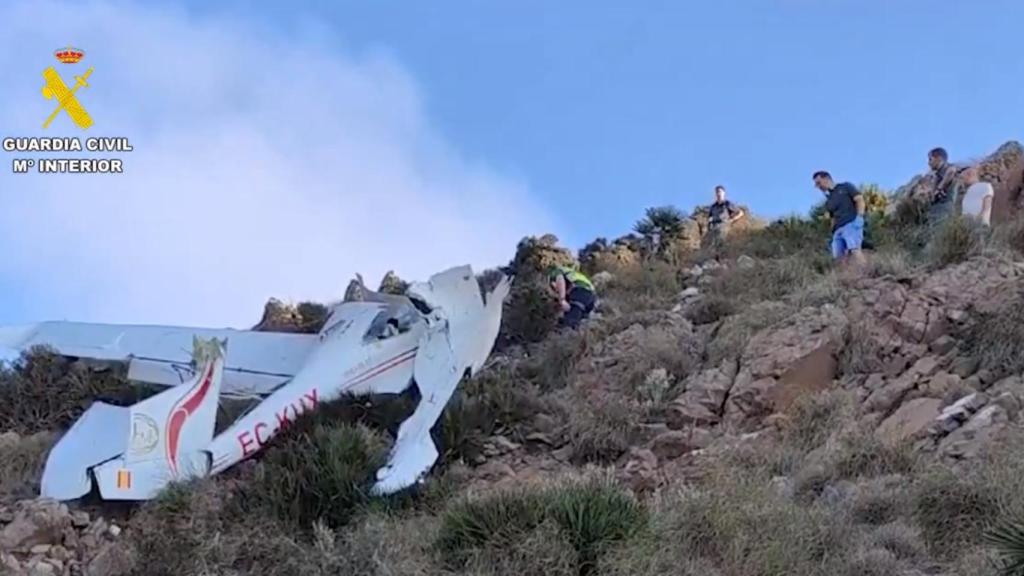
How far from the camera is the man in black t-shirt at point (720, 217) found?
2088cm

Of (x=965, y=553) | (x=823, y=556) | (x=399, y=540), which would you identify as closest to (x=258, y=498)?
(x=399, y=540)

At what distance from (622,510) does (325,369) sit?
5.01m

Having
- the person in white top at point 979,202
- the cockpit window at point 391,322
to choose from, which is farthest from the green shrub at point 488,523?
the person in white top at point 979,202

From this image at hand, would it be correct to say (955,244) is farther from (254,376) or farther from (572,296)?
(254,376)

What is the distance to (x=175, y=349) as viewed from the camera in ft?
46.2

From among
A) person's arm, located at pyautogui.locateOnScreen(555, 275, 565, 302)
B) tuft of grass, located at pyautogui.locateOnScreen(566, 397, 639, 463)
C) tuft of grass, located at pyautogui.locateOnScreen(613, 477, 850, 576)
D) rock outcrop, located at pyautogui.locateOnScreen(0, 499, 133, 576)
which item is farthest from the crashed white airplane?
tuft of grass, located at pyautogui.locateOnScreen(613, 477, 850, 576)

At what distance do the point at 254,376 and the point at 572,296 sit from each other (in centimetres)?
495

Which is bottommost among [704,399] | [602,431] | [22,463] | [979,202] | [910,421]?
[910,421]

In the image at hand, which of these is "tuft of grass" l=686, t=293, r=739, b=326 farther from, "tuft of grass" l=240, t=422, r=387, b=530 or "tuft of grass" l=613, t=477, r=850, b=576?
"tuft of grass" l=613, t=477, r=850, b=576

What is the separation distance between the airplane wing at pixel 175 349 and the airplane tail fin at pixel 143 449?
1196 millimetres

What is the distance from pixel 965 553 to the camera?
7.80 meters

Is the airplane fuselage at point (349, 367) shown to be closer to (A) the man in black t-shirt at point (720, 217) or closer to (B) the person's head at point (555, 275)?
(B) the person's head at point (555, 275)

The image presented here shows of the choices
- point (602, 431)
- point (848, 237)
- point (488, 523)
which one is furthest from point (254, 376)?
point (848, 237)

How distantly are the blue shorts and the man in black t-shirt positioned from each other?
4745mm
